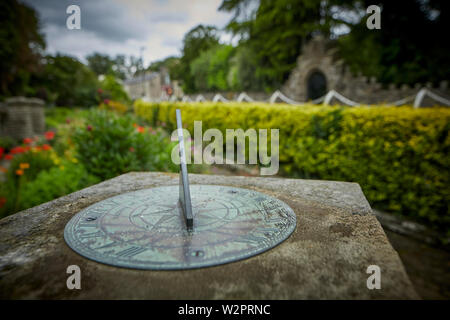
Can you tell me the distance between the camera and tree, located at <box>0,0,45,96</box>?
1516cm

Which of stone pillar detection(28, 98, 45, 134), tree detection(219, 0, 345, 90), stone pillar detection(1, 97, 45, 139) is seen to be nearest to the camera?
stone pillar detection(1, 97, 45, 139)

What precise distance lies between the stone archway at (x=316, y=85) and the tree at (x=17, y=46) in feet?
56.6

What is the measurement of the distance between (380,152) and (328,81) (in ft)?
39.9

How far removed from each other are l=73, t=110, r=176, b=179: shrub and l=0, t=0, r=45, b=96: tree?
15902mm

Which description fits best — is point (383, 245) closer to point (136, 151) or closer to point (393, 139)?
point (393, 139)

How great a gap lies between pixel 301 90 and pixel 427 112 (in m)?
13.3

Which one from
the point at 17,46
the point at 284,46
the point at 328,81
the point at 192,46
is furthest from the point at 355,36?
the point at 192,46

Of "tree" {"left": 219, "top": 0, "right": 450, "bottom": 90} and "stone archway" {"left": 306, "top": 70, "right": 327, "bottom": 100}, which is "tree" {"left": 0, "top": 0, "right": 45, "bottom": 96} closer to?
"tree" {"left": 219, "top": 0, "right": 450, "bottom": 90}

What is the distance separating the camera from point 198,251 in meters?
1.23

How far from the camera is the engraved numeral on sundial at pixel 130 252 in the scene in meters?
1.20

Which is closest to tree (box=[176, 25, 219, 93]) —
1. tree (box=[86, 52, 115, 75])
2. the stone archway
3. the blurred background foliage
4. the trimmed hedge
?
the blurred background foliage

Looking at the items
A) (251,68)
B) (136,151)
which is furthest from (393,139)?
(251,68)

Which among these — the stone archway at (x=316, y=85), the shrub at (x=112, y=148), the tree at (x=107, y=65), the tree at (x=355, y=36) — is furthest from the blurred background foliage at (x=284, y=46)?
the tree at (x=107, y=65)

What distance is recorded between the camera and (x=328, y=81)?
575 inches
